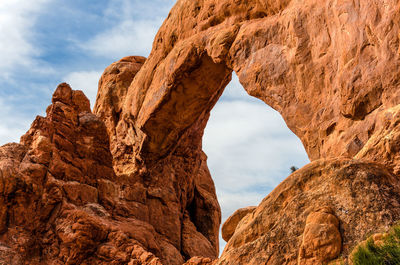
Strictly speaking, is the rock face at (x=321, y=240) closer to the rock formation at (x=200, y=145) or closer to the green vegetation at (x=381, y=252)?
the rock formation at (x=200, y=145)

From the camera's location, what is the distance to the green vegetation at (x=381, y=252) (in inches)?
189

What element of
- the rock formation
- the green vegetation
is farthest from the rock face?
the green vegetation

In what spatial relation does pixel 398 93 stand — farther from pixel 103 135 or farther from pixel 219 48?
pixel 103 135

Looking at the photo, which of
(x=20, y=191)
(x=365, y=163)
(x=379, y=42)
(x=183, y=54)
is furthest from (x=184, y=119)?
(x=365, y=163)

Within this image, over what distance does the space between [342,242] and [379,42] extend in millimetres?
4912

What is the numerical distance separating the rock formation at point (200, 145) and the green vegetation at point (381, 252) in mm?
850

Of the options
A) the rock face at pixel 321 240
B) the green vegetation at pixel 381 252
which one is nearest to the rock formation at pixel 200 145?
the rock face at pixel 321 240

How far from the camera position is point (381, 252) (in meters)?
4.94

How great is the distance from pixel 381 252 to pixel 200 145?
15591 mm

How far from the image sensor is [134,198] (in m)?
17.6

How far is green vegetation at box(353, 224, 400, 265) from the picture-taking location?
4789 mm

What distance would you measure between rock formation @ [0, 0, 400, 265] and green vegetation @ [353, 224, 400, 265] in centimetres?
85

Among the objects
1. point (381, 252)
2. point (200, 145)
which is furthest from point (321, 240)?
point (200, 145)

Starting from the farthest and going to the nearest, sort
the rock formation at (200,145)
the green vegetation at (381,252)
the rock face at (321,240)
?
the rock formation at (200,145) < the rock face at (321,240) < the green vegetation at (381,252)
